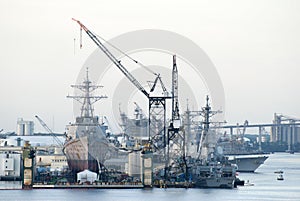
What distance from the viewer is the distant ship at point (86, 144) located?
316 feet

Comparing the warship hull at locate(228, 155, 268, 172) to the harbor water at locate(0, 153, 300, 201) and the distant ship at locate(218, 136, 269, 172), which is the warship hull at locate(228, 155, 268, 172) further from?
the harbor water at locate(0, 153, 300, 201)

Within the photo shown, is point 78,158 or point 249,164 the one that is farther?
point 249,164

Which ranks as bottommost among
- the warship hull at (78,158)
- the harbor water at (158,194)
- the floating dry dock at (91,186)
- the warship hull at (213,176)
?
the harbor water at (158,194)

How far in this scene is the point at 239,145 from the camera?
553 ft

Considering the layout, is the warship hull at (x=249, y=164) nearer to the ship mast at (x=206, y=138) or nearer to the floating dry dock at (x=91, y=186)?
the ship mast at (x=206, y=138)

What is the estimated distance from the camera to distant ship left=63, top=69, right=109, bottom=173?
96438 mm

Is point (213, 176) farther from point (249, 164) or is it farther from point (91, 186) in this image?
point (249, 164)

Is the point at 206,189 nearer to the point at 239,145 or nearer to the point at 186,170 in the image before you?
the point at 186,170

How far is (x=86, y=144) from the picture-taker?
99.1m

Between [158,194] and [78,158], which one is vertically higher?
[78,158]

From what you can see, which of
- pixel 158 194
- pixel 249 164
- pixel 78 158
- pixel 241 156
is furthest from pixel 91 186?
pixel 241 156

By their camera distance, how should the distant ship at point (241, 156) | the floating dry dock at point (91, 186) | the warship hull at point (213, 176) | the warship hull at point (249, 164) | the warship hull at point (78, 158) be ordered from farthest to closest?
the distant ship at point (241, 156), the warship hull at point (249, 164), the warship hull at point (78, 158), the warship hull at point (213, 176), the floating dry dock at point (91, 186)

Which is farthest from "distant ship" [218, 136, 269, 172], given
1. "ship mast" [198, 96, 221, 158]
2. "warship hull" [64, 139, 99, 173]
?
"warship hull" [64, 139, 99, 173]

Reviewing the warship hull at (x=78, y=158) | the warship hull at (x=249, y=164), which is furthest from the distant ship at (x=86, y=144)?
the warship hull at (x=249, y=164)
